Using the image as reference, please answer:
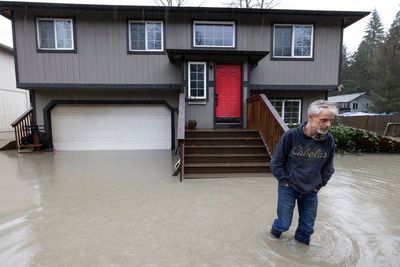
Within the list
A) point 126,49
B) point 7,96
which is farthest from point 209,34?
point 7,96

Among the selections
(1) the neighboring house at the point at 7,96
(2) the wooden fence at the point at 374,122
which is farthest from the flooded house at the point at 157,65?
(2) the wooden fence at the point at 374,122

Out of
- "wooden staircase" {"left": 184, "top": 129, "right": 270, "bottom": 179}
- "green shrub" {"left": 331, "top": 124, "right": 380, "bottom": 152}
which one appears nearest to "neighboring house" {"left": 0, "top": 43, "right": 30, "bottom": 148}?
"wooden staircase" {"left": 184, "top": 129, "right": 270, "bottom": 179}

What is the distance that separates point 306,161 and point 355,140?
25.4ft

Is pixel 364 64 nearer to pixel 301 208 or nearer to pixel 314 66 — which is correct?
pixel 314 66

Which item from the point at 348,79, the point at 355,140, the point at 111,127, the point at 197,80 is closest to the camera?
the point at 197,80

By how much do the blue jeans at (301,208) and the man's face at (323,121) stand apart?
631 millimetres

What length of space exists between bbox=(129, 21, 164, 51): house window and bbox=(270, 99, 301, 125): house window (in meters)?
4.86

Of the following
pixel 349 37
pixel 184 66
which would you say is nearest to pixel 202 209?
pixel 184 66

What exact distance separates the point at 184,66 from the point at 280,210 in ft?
19.6

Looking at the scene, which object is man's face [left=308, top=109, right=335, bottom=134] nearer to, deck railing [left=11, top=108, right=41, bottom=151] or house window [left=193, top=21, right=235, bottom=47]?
house window [left=193, top=21, right=235, bottom=47]

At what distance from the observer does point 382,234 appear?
277 cm

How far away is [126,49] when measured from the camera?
8.35 m

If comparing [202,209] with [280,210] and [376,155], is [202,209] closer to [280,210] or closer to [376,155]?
[280,210]

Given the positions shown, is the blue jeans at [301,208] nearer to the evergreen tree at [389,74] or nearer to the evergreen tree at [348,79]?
the evergreen tree at [389,74]
